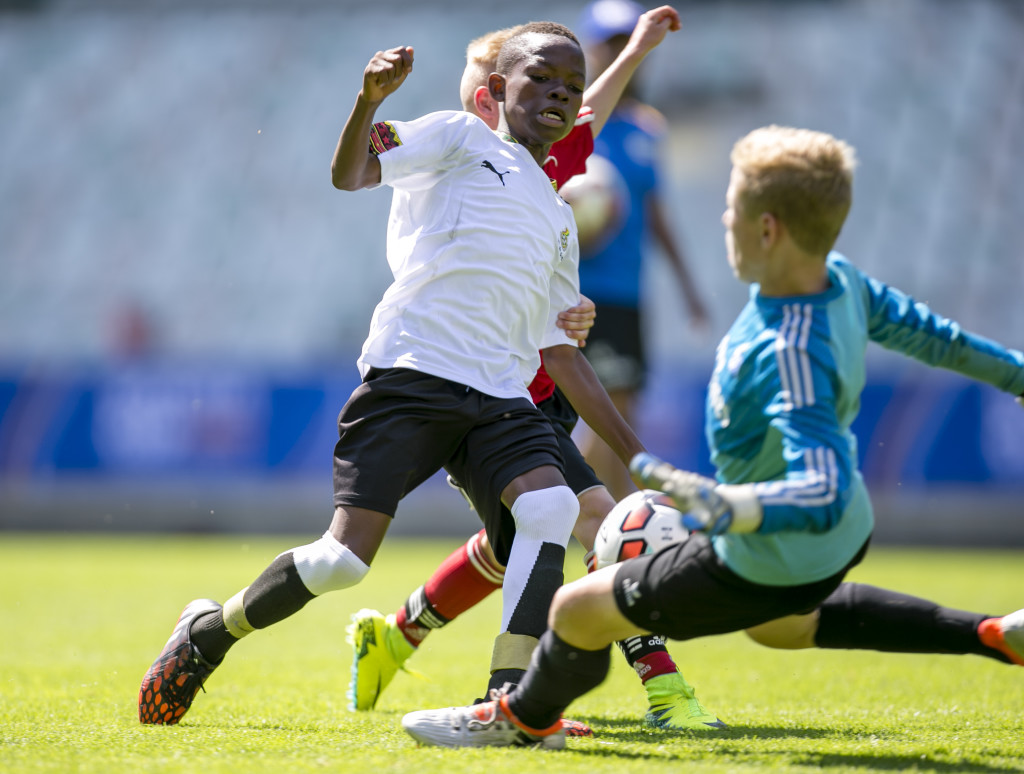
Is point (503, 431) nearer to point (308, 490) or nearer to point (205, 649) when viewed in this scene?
point (205, 649)

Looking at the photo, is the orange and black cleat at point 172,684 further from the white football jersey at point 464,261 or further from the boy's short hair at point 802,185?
the boy's short hair at point 802,185

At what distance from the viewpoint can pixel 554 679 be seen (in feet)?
9.18

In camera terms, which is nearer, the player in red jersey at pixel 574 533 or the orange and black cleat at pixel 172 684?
the orange and black cleat at pixel 172 684

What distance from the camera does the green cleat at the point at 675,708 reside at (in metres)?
3.35

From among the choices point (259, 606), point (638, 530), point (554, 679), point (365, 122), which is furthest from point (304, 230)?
point (554, 679)

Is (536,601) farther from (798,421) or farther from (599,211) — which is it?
(599,211)

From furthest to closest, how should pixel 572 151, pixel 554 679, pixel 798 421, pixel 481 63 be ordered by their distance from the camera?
1. pixel 572 151
2. pixel 481 63
3. pixel 554 679
4. pixel 798 421

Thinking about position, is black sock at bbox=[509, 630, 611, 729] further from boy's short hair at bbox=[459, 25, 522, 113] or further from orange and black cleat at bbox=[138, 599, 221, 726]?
boy's short hair at bbox=[459, 25, 522, 113]

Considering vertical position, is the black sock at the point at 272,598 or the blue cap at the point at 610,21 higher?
the blue cap at the point at 610,21

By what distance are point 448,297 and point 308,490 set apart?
27.6 feet

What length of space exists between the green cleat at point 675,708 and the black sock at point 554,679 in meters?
0.61

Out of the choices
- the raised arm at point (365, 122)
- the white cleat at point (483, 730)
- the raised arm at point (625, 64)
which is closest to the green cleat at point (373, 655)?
the white cleat at point (483, 730)

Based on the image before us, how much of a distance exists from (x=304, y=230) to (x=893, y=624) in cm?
1476

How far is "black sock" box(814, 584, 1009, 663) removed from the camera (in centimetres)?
299
